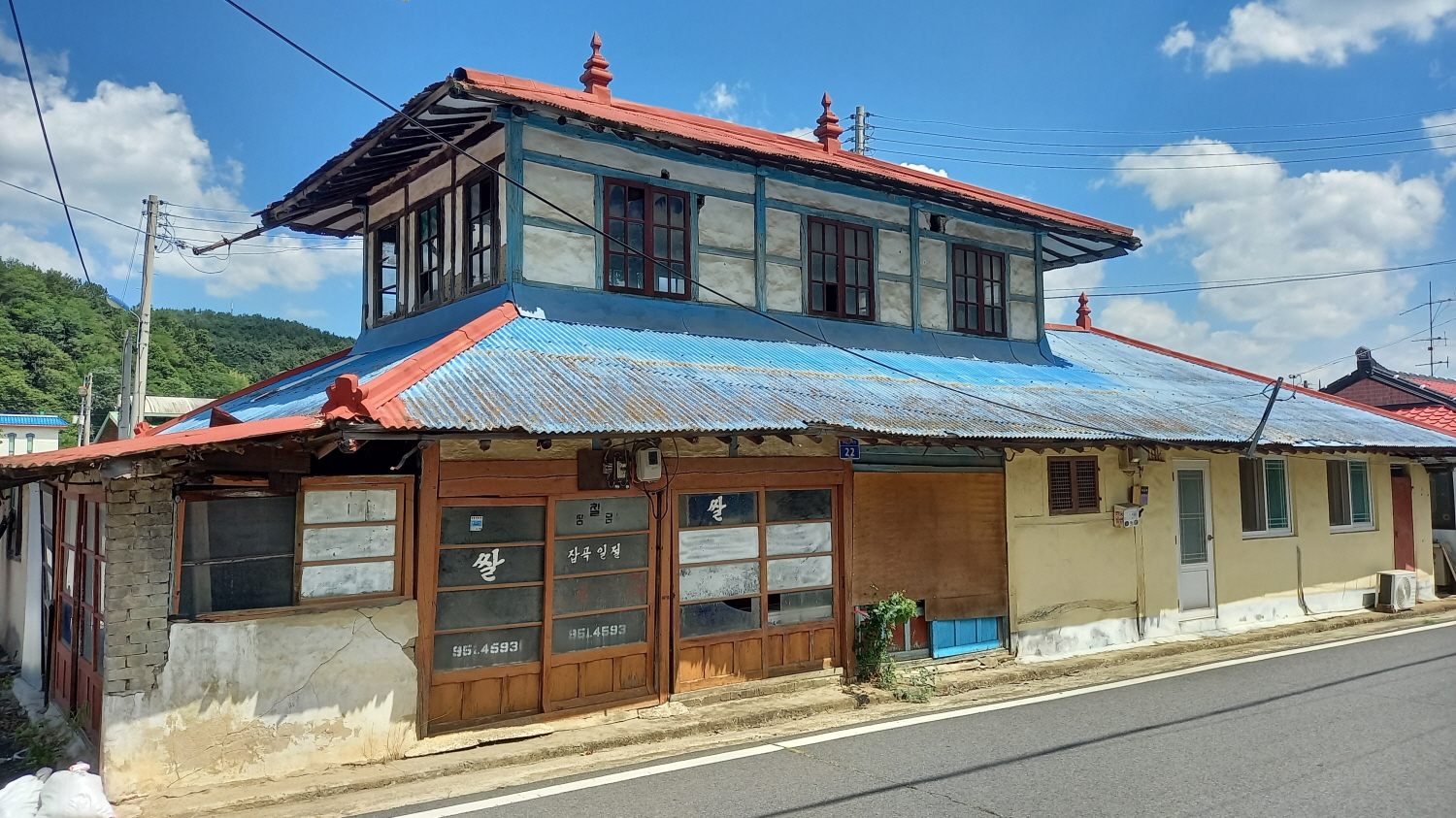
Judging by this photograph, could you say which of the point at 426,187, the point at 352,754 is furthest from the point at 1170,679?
the point at 426,187

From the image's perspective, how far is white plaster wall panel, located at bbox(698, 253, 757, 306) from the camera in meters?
11.8

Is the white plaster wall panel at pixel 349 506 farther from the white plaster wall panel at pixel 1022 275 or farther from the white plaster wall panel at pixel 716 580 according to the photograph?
the white plaster wall panel at pixel 1022 275

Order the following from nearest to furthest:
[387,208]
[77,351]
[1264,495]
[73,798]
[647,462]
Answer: [73,798]
[647,462]
[387,208]
[1264,495]
[77,351]

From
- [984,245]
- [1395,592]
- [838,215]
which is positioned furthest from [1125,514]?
[1395,592]

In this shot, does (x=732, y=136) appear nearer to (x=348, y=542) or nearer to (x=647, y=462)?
(x=647, y=462)

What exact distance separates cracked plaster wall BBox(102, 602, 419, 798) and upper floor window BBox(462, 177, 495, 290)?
4.85m

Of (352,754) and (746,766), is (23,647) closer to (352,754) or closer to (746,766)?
(352,754)

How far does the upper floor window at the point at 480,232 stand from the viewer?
10.8m

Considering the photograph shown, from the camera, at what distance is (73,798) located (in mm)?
5656

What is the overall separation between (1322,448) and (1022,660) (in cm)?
650

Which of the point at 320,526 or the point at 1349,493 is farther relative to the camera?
the point at 1349,493

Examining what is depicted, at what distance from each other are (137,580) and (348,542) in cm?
A: 150

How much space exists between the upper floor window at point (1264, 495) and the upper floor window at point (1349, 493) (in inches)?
57.5

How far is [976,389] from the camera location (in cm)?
1222
